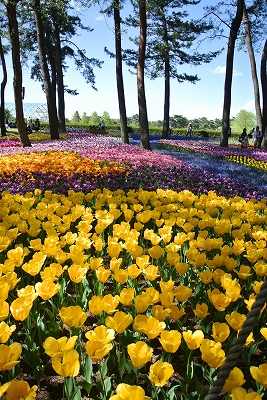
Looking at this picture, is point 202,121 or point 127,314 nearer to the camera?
point 127,314

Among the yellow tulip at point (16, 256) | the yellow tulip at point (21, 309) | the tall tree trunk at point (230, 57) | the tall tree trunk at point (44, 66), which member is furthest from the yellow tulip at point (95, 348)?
the tall tree trunk at point (230, 57)

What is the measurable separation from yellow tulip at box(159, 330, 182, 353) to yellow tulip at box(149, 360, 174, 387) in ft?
0.47

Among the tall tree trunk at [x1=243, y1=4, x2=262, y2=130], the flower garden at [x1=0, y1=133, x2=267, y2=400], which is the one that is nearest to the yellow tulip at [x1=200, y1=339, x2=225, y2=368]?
the flower garden at [x1=0, y1=133, x2=267, y2=400]

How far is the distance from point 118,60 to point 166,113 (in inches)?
390

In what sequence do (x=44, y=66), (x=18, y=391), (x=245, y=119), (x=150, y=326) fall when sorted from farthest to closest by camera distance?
(x=245, y=119) < (x=44, y=66) < (x=150, y=326) < (x=18, y=391)

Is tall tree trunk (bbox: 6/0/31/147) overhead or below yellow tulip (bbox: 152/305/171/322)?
overhead

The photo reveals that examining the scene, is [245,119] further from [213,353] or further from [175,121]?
[213,353]

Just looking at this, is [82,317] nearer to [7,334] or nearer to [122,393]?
[7,334]

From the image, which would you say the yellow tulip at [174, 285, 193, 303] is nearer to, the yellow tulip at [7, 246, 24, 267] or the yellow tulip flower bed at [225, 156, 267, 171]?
the yellow tulip at [7, 246, 24, 267]

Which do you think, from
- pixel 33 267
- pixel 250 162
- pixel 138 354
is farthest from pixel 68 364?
pixel 250 162

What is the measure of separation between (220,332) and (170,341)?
12.1 inches

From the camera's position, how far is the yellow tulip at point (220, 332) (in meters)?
1.71

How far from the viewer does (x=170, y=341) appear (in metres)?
1.63

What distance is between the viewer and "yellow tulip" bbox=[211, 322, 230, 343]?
171 cm
